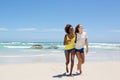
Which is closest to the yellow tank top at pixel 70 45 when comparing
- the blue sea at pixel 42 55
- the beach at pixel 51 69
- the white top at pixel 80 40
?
the white top at pixel 80 40

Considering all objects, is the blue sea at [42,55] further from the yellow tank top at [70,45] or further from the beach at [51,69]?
the yellow tank top at [70,45]

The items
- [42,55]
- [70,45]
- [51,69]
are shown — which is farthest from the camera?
[42,55]

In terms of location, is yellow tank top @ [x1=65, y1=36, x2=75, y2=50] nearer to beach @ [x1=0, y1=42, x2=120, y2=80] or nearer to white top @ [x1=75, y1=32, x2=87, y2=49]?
white top @ [x1=75, y1=32, x2=87, y2=49]

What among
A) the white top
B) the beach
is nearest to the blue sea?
the beach

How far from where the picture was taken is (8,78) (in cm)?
723

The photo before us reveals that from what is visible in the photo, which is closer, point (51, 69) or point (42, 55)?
point (51, 69)

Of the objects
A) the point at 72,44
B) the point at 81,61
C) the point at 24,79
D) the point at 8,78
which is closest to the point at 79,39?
the point at 72,44

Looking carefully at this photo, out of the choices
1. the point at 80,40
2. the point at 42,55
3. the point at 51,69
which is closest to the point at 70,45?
the point at 80,40

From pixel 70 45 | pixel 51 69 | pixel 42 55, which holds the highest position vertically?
pixel 70 45

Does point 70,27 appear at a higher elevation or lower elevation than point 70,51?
higher

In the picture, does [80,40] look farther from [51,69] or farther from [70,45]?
[51,69]

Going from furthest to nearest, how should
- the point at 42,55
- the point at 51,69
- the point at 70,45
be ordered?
the point at 42,55 < the point at 51,69 < the point at 70,45

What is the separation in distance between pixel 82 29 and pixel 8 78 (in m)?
2.71

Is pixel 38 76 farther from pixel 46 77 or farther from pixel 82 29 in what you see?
pixel 82 29
